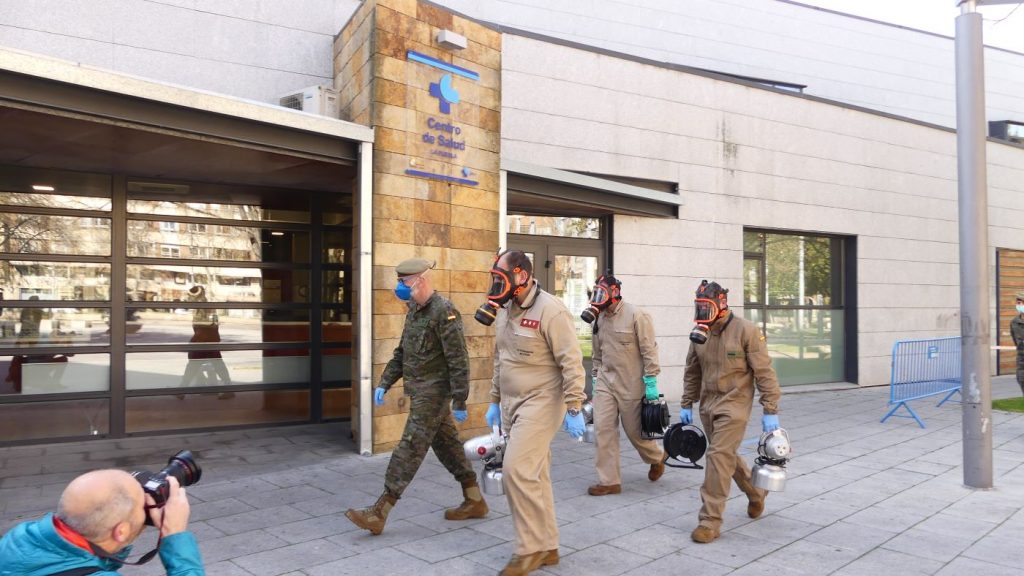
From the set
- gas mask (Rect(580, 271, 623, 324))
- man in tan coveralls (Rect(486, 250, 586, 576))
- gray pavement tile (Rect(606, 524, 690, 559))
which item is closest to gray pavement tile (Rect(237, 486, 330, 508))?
man in tan coveralls (Rect(486, 250, 586, 576))

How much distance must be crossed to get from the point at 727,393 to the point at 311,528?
3105mm

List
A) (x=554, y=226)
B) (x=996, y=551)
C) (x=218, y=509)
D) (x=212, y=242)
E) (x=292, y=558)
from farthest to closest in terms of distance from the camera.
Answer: (x=554, y=226) → (x=212, y=242) → (x=218, y=509) → (x=996, y=551) → (x=292, y=558)

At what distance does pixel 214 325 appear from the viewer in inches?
365

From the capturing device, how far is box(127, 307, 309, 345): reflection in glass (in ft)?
28.8

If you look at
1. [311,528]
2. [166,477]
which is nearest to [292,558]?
[311,528]

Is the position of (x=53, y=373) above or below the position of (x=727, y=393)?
below

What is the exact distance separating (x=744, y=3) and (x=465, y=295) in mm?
11245

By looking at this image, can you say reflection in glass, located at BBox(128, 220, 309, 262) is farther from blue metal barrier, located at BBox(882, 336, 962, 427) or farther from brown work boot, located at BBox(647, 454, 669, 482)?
blue metal barrier, located at BBox(882, 336, 962, 427)

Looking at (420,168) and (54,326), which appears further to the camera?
(54,326)

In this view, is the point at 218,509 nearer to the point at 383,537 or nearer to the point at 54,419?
the point at 383,537

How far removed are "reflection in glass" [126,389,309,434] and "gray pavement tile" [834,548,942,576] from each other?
279 inches

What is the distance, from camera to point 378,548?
190 inches

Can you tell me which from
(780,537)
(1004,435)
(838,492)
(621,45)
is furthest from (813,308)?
(780,537)

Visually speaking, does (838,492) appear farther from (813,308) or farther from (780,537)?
(813,308)
